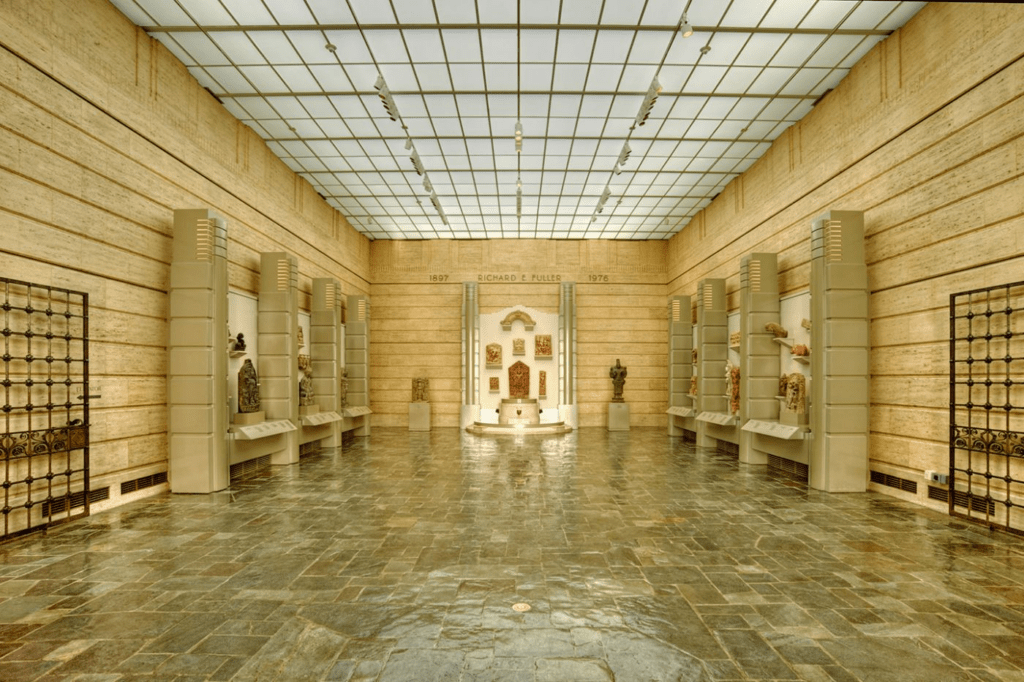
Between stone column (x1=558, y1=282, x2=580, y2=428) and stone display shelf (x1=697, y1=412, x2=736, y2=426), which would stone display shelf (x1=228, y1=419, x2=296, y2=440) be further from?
stone column (x1=558, y1=282, x2=580, y2=428)

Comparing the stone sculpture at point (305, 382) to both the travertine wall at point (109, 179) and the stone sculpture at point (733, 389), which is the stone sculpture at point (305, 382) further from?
the stone sculpture at point (733, 389)

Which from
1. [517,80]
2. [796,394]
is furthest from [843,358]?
[517,80]

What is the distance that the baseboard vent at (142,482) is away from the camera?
6.56 metres

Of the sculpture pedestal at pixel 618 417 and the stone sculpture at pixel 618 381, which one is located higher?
the stone sculpture at pixel 618 381

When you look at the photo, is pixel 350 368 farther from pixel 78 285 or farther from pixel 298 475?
pixel 78 285

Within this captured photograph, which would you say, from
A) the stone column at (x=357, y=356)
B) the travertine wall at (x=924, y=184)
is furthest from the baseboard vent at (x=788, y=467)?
the stone column at (x=357, y=356)

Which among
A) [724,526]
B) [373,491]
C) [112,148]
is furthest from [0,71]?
[724,526]

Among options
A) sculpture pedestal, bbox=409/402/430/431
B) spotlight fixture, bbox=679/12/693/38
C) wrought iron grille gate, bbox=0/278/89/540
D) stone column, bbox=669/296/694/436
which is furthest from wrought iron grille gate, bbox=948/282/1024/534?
sculpture pedestal, bbox=409/402/430/431

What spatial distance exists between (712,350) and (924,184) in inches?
242

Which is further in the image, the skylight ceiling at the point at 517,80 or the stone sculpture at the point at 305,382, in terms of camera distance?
the stone sculpture at the point at 305,382

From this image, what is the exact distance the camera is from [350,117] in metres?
9.02

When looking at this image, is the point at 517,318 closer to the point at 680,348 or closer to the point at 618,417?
the point at 618,417

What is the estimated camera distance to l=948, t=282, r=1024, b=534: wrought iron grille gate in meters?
5.28

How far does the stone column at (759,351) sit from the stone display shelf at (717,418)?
2.73 ft
